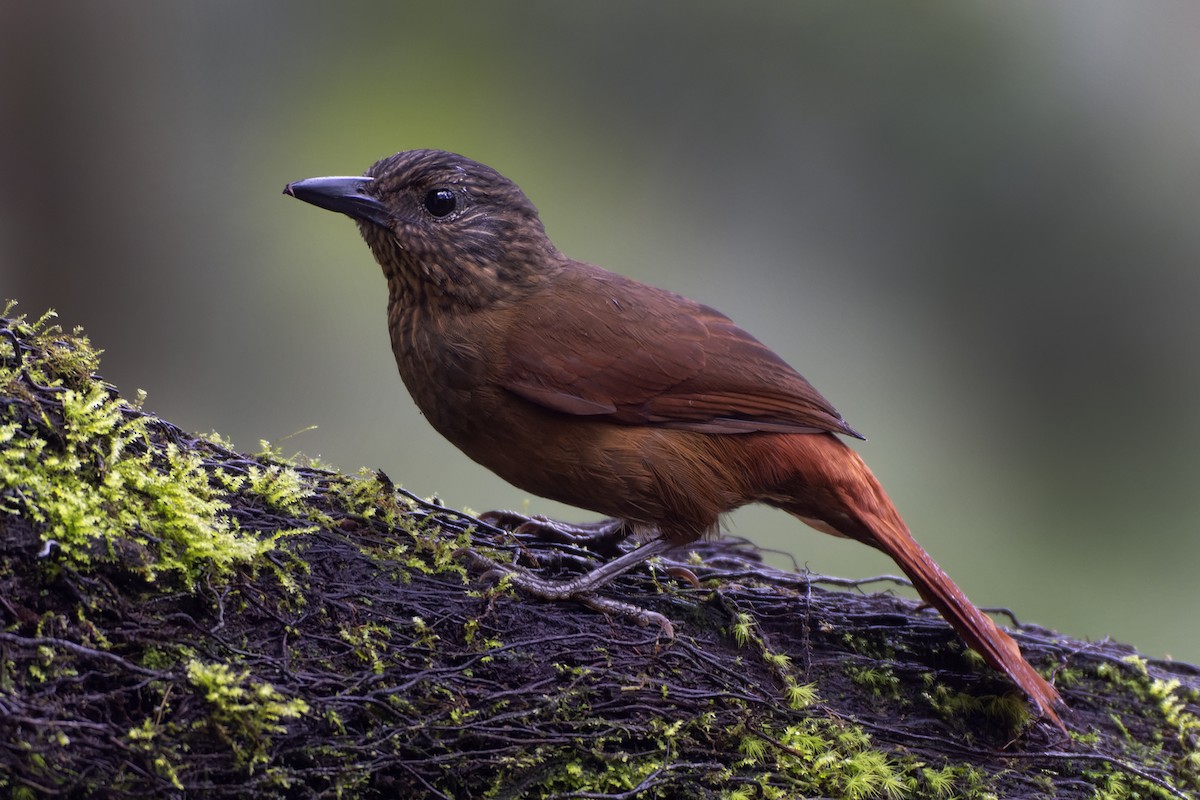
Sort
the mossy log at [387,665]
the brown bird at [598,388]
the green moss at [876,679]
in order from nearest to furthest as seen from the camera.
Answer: the mossy log at [387,665], the green moss at [876,679], the brown bird at [598,388]

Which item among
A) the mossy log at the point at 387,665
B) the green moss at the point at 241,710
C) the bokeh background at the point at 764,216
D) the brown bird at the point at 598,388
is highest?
the bokeh background at the point at 764,216

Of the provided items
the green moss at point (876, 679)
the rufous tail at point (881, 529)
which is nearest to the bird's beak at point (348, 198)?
the rufous tail at point (881, 529)

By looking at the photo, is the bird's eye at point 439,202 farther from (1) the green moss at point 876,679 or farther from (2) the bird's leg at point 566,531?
(1) the green moss at point 876,679

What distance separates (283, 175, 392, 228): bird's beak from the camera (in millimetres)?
3498

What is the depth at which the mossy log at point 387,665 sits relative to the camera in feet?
6.34

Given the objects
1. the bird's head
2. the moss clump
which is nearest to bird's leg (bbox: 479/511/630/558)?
the bird's head

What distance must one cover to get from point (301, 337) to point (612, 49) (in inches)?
114

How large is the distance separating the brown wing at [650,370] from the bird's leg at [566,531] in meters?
0.51

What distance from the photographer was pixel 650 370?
343 cm

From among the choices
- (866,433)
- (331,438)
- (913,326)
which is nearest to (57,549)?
(331,438)

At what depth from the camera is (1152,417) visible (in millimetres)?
6938

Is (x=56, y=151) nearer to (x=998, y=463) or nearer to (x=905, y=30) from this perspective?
(x=905, y=30)

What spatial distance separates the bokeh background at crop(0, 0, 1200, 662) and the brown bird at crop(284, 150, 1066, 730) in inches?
97.8

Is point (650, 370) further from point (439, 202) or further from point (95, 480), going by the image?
point (95, 480)
